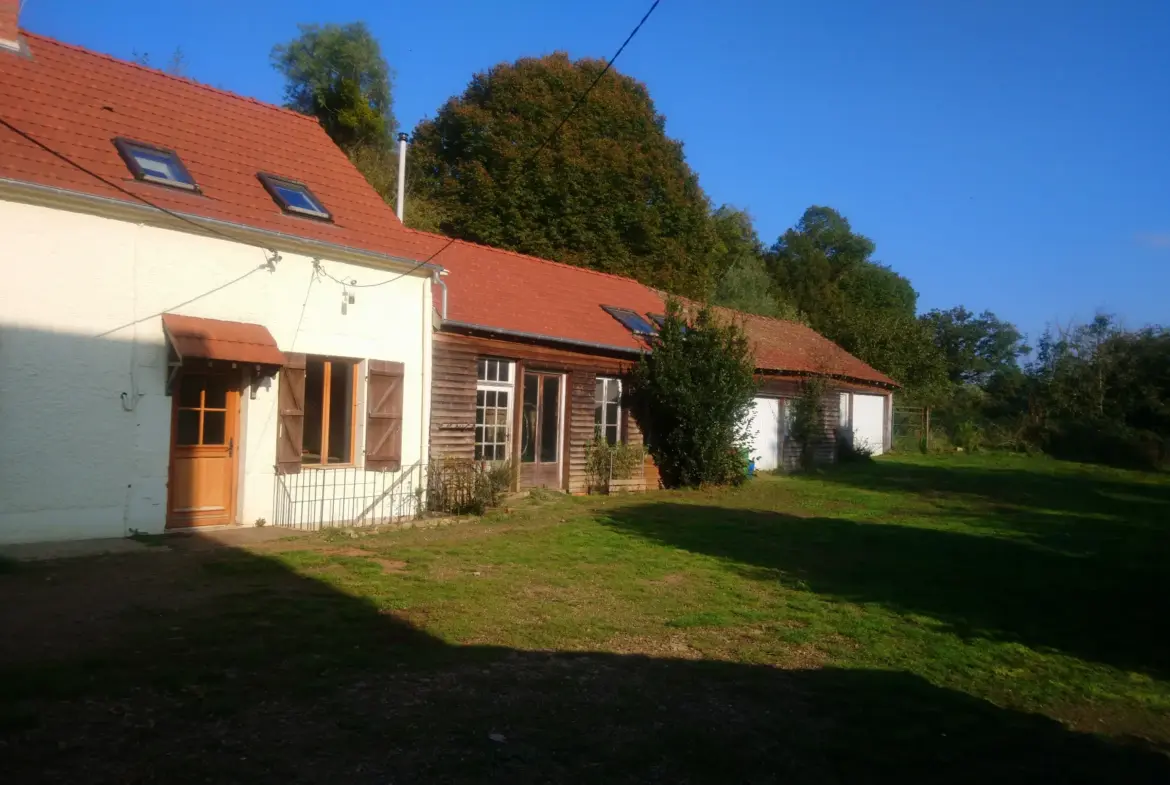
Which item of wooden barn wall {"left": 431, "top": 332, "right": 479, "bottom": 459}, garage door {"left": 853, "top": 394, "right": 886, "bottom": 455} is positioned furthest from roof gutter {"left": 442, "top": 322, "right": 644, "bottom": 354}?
garage door {"left": 853, "top": 394, "right": 886, "bottom": 455}

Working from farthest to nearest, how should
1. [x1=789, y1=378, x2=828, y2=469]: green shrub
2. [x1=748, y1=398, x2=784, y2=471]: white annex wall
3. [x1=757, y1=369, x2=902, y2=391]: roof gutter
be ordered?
1. [x1=789, y1=378, x2=828, y2=469]: green shrub
2. [x1=757, y1=369, x2=902, y2=391]: roof gutter
3. [x1=748, y1=398, x2=784, y2=471]: white annex wall

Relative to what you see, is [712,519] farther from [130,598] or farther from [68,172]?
[68,172]

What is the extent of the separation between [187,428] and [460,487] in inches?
154

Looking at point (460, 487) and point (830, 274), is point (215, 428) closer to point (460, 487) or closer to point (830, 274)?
point (460, 487)

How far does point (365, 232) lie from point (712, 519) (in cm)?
673

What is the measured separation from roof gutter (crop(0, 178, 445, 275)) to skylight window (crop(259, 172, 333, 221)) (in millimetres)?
768

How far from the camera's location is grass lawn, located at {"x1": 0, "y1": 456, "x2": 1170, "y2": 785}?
4422 mm

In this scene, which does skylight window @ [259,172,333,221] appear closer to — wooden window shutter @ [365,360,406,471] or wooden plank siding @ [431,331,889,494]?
wooden window shutter @ [365,360,406,471]

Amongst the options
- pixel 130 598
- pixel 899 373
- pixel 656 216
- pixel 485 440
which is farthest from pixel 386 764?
pixel 899 373

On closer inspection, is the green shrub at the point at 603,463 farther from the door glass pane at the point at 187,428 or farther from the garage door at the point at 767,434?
the door glass pane at the point at 187,428

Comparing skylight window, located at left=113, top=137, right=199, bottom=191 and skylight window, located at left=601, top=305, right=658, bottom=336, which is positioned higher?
skylight window, located at left=113, top=137, right=199, bottom=191

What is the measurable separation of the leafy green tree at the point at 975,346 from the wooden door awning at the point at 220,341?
4976 cm

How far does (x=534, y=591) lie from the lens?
323 inches

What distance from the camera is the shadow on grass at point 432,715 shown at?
426 cm
